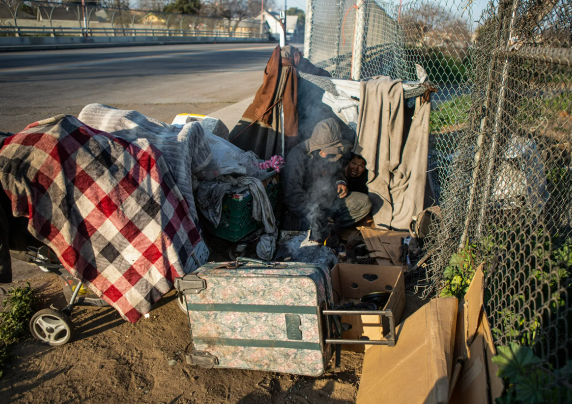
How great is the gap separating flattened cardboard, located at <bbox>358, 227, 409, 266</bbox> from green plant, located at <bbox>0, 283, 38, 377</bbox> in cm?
287

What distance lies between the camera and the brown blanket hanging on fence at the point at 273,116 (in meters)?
4.94

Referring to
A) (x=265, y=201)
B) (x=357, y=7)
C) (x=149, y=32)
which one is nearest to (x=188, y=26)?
(x=149, y=32)

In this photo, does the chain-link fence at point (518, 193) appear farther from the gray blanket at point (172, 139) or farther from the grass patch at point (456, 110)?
the gray blanket at point (172, 139)

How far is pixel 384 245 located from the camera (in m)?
3.96

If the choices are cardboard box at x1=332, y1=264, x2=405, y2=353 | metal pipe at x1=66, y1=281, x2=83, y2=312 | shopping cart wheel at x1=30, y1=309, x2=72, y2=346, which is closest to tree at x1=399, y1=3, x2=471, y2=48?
cardboard box at x1=332, y1=264, x2=405, y2=353

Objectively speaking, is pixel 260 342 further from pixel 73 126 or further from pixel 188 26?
pixel 188 26

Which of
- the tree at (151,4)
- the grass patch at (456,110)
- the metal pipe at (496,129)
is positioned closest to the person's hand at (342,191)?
the grass patch at (456,110)

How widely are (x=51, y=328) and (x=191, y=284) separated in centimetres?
120

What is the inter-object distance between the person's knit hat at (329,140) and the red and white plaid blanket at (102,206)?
6.72ft

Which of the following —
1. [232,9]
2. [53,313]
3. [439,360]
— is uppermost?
[232,9]

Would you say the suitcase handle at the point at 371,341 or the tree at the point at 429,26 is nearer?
the suitcase handle at the point at 371,341

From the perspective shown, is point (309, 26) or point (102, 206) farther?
point (309, 26)

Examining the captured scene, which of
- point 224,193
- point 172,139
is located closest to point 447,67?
point 224,193

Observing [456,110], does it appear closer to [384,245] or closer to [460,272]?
[384,245]
